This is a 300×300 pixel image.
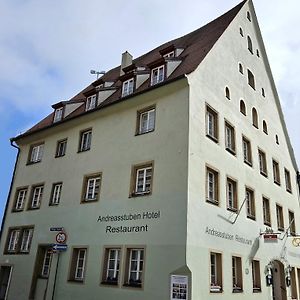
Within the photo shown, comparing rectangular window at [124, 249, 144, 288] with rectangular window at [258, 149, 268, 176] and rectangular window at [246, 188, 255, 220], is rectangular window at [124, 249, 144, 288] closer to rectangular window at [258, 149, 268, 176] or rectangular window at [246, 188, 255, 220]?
rectangular window at [246, 188, 255, 220]

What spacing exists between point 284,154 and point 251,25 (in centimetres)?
854

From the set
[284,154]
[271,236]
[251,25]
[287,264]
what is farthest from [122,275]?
[251,25]

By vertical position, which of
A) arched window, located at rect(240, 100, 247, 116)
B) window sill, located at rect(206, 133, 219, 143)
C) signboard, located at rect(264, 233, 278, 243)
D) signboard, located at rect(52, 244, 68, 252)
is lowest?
signboard, located at rect(52, 244, 68, 252)

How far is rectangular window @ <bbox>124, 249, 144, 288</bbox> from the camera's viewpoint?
12.7 meters

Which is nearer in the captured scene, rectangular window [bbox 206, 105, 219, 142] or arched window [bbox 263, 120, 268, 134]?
rectangular window [bbox 206, 105, 219, 142]

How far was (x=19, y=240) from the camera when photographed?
18.1 meters

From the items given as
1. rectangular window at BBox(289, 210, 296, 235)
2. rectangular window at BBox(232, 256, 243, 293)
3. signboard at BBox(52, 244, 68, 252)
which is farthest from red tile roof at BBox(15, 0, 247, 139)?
rectangular window at BBox(289, 210, 296, 235)

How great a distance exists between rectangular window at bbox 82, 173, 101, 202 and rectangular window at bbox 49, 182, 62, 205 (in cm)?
196

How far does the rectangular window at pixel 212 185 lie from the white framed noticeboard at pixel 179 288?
354 centimetres

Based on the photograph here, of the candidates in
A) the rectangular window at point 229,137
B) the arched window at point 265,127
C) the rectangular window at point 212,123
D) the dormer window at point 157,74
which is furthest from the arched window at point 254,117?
the dormer window at point 157,74

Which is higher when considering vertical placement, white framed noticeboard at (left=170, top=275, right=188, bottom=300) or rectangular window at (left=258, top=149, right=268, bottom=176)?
rectangular window at (left=258, top=149, right=268, bottom=176)

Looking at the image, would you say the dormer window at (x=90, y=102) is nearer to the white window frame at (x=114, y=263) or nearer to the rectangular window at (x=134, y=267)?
the white window frame at (x=114, y=263)

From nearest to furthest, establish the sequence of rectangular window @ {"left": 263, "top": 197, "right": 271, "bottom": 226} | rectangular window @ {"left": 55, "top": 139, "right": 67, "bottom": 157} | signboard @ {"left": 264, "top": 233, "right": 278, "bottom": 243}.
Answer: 1. signboard @ {"left": 264, "top": 233, "right": 278, "bottom": 243}
2. rectangular window @ {"left": 263, "top": 197, "right": 271, "bottom": 226}
3. rectangular window @ {"left": 55, "top": 139, "right": 67, "bottom": 157}

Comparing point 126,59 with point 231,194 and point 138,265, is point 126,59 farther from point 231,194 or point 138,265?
point 138,265
